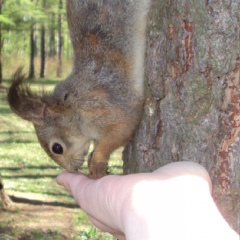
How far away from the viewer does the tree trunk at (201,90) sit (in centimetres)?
158

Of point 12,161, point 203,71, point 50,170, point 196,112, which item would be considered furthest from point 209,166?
point 12,161

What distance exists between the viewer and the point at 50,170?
22.1ft

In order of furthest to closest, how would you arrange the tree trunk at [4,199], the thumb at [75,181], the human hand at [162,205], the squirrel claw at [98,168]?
the tree trunk at [4,199], the squirrel claw at [98,168], the thumb at [75,181], the human hand at [162,205]

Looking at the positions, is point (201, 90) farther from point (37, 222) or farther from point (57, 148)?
point (37, 222)

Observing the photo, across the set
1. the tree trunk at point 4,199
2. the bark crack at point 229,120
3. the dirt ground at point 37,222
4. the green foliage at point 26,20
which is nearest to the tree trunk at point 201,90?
the bark crack at point 229,120

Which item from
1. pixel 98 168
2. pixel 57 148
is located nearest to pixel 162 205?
pixel 98 168

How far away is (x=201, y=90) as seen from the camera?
164 cm

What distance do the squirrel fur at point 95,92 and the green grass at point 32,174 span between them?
5.97 ft

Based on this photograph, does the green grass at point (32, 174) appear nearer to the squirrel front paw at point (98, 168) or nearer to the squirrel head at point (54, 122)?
the squirrel head at point (54, 122)

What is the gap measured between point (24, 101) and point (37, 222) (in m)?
2.90

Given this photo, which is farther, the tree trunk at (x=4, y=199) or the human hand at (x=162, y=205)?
the tree trunk at (x=4, y=199)

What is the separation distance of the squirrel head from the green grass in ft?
5.88

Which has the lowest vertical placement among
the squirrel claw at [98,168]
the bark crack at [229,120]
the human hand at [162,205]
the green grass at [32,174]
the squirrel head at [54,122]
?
the green grass at [32,174]

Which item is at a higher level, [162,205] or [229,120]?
[229,120]
